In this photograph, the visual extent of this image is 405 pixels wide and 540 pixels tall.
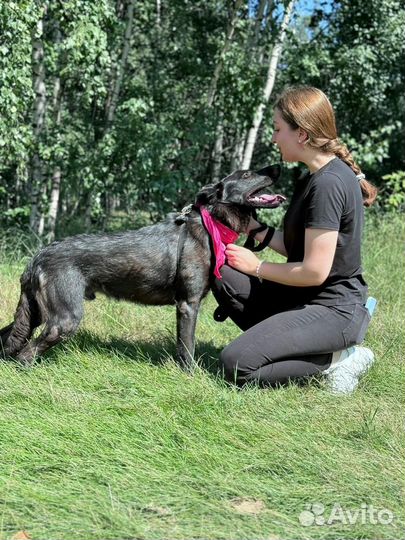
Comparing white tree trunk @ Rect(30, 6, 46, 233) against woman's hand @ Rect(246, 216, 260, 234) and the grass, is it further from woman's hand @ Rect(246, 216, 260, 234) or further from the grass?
the grass

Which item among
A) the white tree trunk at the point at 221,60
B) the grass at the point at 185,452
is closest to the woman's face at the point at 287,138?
the grass at the point at 185,452

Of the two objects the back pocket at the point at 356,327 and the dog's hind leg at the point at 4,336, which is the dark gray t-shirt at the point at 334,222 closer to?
the back pocket at the point at 356,327

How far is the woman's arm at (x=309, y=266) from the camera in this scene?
3.71m

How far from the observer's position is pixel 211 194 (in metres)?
4.41

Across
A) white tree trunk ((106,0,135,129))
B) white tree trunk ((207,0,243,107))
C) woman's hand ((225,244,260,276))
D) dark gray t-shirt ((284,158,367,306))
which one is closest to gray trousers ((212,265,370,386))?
dark gray t-shirt ((284,158,367,306))

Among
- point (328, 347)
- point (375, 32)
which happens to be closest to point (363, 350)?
point (328, 347)

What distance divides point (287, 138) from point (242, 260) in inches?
34.4

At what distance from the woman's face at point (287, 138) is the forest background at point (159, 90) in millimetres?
3932

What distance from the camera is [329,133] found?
12.7 feet

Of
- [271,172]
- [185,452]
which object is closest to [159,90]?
[271,172]

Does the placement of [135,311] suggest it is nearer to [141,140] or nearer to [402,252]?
[402,252]

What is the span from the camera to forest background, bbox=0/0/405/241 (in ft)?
26.5

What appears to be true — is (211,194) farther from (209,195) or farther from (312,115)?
(312,115)

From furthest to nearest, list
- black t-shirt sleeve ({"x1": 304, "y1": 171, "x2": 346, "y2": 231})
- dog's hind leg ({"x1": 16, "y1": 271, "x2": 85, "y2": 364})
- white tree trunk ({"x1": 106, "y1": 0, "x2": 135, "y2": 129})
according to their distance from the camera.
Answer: white tree trunk ({"x1": 106, "y1": 0, "x2": 135, "y2": 129}) → dog's hind leg ({"x1": 16, "y1": 271, "x2": 85, "y2": 364}) → black t-shirt sleeve ({"x1": 304, "y1": 171, "x2": 346, "y2": 231})
